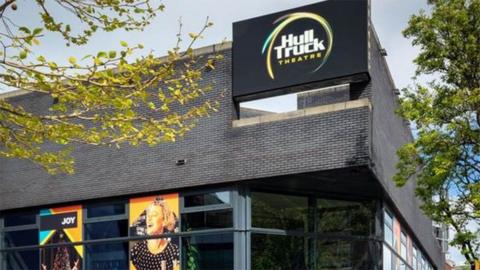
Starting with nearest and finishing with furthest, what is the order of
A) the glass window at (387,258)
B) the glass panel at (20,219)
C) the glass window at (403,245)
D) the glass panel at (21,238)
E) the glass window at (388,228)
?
the glass window at (387,258)
the glass window at (388,228)
the glass panel at (21,238)
the glass panel at (20,219)
the glass window at (403,245)

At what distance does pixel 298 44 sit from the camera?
14.5 m

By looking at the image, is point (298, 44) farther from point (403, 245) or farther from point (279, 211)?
point (403, 245)

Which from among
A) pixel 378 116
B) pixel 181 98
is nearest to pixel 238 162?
pixel 378 116

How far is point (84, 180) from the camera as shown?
17.0 metres

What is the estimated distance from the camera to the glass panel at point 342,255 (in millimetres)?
15312

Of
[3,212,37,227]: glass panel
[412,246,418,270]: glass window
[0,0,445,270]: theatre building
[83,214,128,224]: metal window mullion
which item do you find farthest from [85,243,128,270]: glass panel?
[412,246,418,270]: glass window

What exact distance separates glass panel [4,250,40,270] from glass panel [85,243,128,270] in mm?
1729

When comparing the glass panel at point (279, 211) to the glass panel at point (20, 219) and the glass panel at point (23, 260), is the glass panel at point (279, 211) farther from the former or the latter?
the glass panel at point (20, 219)

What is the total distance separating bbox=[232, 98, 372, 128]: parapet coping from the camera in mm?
13867

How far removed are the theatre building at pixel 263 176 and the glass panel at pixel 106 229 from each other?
0.09ft

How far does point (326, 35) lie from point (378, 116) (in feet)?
7.00

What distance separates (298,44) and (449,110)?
3.31 metres

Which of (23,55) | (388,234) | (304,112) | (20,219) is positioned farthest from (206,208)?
(23,55)

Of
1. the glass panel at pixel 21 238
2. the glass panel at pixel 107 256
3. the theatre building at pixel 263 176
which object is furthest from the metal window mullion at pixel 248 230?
the glass panel at pixel 21 238
